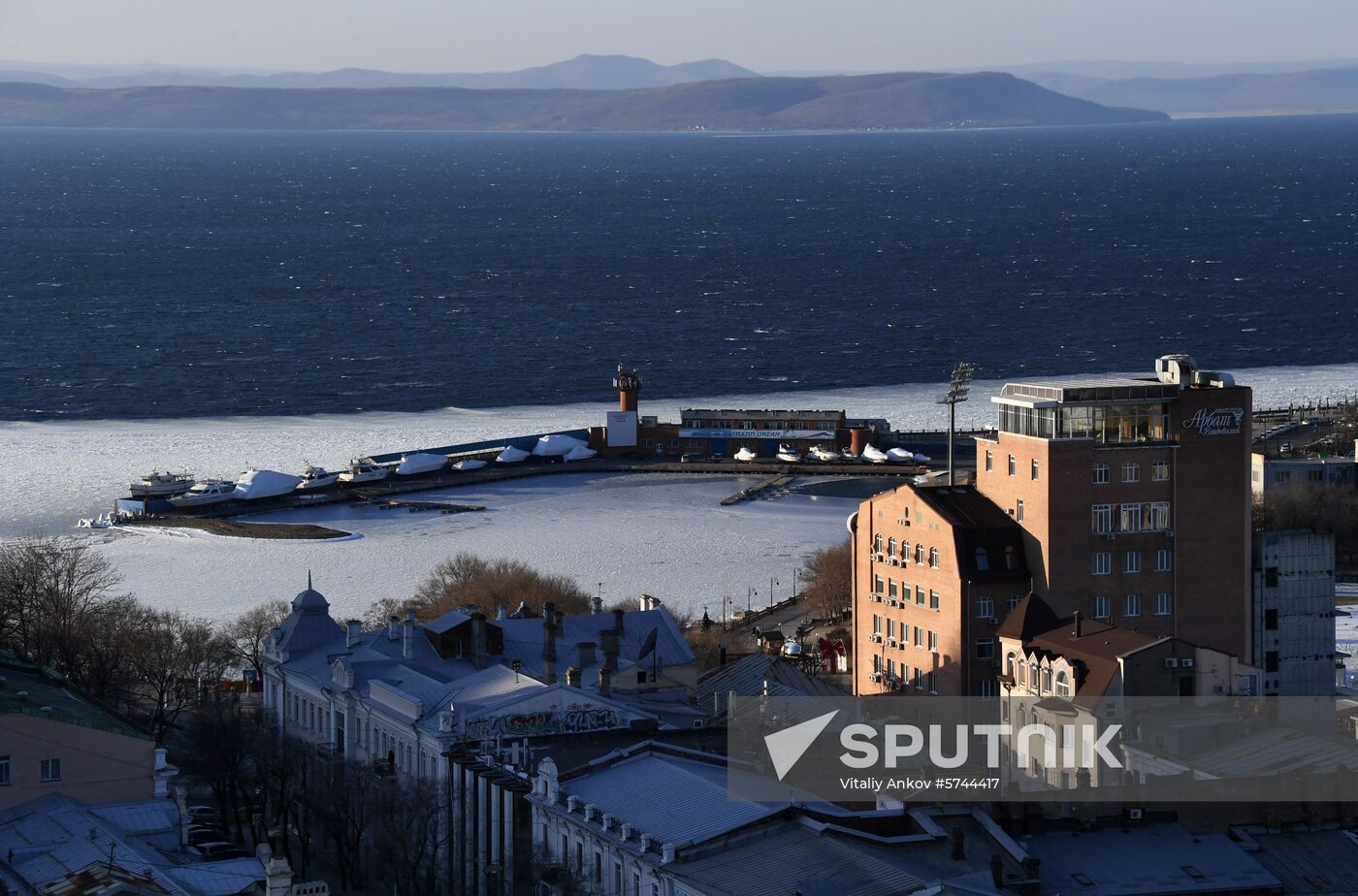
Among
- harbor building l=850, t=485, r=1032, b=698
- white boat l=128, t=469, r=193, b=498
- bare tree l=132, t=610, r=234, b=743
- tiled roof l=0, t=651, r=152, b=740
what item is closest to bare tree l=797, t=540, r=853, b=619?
harbor building l=850, t=485, r=1032, b=698

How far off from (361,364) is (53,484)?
4875 centimetres

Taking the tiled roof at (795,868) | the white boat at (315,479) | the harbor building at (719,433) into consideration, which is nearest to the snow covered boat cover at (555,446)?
the harbor building at (719,433)

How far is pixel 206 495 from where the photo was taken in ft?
301

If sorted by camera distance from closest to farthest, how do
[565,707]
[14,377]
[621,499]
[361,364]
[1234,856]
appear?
1. [1234,856]
2. [565,707]
3. [621,499]
4. [14,377]
5. [361,364]

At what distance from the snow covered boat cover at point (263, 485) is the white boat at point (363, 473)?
214 cm

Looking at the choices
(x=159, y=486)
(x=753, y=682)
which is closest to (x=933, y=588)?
(x=753, y=682)

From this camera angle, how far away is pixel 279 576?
249 feet

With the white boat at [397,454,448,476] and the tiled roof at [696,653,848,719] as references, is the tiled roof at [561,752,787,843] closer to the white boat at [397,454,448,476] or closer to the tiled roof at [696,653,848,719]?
the tiled roof at [696,653,848,719]

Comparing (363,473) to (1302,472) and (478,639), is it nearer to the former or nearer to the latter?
(1302,472)

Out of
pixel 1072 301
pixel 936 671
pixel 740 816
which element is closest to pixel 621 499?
pixel 936 671

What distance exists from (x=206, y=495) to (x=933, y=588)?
45534mm

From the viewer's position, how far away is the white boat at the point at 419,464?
9831 centimetres

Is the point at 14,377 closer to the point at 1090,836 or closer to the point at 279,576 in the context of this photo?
the point at 279,576

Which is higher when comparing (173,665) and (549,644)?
(549,644)
